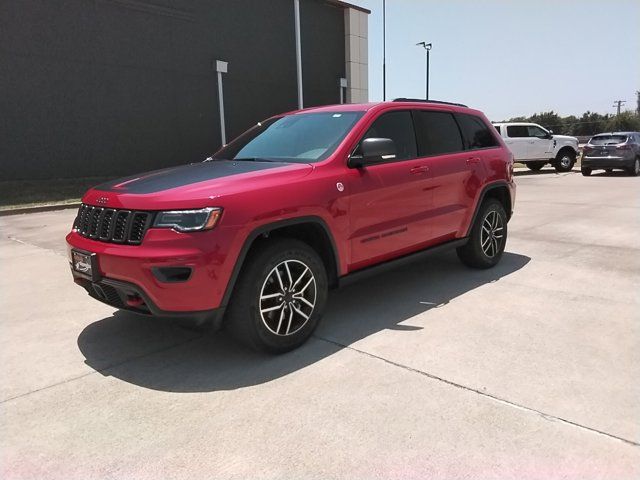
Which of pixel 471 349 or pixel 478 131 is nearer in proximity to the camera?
pixel 471 349

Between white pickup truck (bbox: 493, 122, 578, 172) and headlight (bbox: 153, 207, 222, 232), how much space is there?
18.6 m

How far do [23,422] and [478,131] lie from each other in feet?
16.7

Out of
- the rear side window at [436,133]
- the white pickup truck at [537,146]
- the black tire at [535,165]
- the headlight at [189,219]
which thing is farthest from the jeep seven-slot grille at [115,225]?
the black tire at [535,165]

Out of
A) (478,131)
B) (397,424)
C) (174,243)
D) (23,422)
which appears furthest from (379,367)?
(478,131)

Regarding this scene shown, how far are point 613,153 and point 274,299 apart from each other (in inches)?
763

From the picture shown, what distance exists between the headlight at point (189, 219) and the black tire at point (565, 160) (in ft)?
71.2

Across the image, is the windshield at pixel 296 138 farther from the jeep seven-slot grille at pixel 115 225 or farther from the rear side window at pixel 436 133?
the jeep seven-slot grille at pixel 115 225

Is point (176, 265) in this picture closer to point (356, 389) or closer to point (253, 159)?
point (356, 389)

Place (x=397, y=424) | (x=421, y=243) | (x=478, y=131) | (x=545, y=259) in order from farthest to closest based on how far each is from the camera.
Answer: (x=545, y=259), (x=478, y=131), (x=421, y=243), (x=397, y=424)

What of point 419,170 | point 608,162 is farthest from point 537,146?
point 419,170

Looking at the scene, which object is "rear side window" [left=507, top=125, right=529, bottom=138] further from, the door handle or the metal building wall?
the door handle

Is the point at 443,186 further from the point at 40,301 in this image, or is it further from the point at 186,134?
the point at 186,134

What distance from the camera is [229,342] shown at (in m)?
4.09

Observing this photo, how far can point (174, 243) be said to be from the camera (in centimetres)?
326
